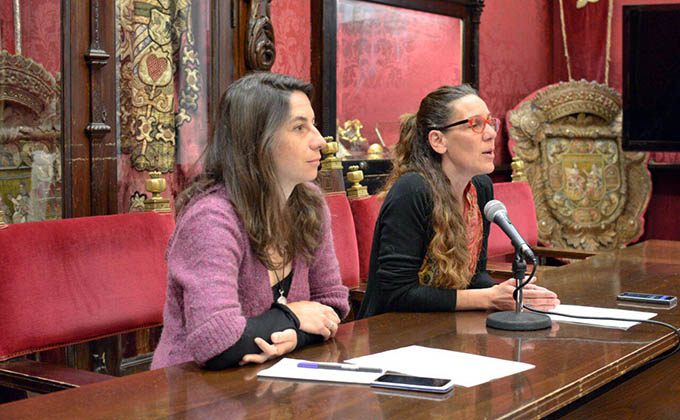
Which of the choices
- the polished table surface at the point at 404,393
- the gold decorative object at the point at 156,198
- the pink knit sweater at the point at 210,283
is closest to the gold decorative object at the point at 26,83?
the gold decorative object at the point at 156,198

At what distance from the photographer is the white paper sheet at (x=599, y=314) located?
1974mm

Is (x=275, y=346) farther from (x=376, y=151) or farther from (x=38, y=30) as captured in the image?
(x=376, y=151)

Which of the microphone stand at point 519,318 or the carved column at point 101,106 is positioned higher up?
the carved column at point 101,106

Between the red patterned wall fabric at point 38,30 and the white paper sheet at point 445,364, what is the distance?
1.42 meters

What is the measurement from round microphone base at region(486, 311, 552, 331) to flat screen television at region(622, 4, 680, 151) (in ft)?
10.9

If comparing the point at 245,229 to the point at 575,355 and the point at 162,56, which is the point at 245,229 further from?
the point at 162,56

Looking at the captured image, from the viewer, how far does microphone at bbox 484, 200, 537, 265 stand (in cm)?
185

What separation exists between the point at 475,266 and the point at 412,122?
1.51ft

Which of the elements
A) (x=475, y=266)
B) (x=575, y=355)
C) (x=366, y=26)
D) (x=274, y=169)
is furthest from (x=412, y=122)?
(x=366, y=26)

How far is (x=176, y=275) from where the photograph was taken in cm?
Answer: 169

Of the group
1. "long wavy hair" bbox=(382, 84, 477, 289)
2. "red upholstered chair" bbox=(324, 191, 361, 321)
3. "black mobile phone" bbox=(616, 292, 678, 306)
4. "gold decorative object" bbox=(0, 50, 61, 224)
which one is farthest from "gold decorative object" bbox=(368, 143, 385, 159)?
"black mobile phone" bbox=(616, 292, 678, 306)

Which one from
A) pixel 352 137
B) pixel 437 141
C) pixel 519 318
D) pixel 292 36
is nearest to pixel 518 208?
pixel 352 137

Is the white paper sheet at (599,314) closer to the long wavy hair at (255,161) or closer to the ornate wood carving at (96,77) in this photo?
the long wavy hair at (255,161)

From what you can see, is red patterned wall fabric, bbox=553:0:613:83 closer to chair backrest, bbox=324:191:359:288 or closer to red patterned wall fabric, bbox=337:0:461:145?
red patterned wall fabric, bbox=337:0:461:145
